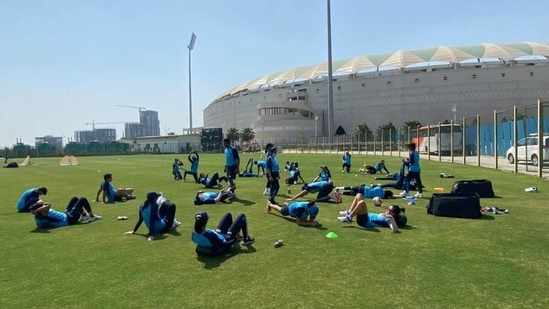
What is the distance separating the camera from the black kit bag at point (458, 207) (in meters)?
9.84

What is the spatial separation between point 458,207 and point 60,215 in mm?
9512

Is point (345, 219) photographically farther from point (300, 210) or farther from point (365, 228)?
point (300, 210)

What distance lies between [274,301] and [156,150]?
3949 inches

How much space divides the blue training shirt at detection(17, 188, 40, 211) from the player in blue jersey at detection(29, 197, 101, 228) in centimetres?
132

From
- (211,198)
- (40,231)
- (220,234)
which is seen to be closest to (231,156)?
(211,198)

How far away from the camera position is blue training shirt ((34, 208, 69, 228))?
994cm

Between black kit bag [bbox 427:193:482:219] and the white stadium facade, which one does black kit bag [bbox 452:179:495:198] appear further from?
the white stadium facade

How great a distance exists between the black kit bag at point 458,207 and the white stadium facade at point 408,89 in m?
100

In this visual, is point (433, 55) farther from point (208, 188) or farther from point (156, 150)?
point (208, 188)

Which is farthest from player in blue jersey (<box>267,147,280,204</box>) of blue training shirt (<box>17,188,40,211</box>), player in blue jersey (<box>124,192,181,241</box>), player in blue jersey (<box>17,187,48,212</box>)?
blue training shirt (<box>17,188,40,211</box>)

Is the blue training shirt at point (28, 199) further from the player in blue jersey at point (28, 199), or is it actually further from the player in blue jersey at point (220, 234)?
the player in blue jersey at point (220, 234)

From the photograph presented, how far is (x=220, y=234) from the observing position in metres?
7.49

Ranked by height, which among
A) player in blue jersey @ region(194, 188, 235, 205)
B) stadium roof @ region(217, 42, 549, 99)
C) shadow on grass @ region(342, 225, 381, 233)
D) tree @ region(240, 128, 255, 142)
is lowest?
shadow on grass @ region(342, 225, 381, 233)

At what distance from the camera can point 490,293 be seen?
516 centimetres
